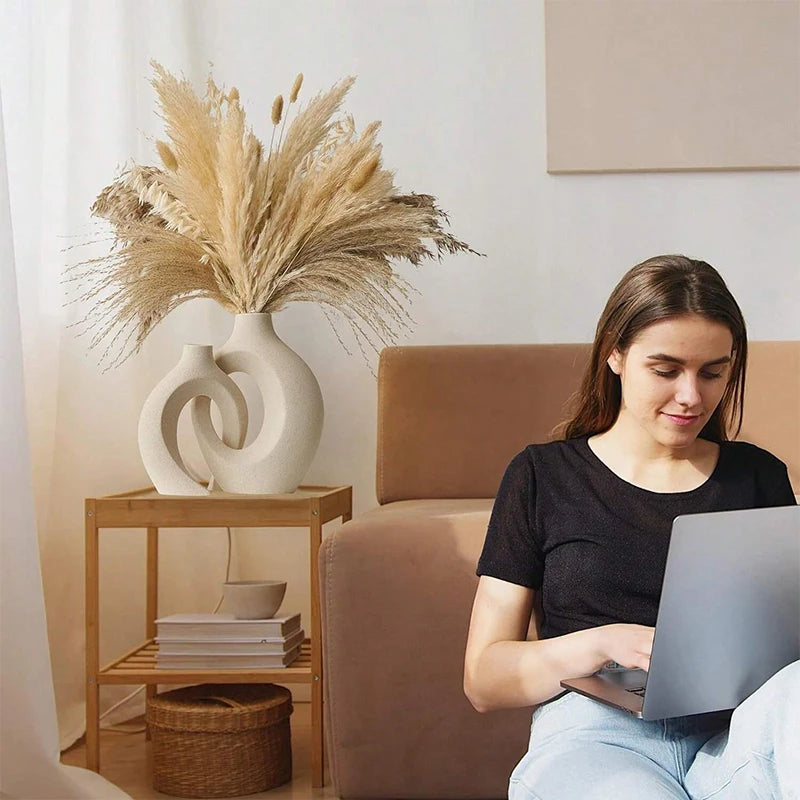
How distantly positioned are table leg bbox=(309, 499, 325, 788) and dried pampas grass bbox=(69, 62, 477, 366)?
19.5 inches

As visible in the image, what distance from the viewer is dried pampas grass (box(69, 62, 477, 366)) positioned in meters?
2.22

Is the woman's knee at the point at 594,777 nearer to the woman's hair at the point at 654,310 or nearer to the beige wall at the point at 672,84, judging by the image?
the woman's hair at the point at 654,310

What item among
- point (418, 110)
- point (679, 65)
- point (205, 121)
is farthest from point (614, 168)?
point (205, 121)

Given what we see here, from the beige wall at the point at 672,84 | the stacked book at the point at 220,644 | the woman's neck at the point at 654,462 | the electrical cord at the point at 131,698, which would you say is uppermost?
the beige wall at the point at 672,84

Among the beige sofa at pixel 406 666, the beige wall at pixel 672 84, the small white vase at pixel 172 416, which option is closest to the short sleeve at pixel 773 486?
the beige sofa at pixel 406 666

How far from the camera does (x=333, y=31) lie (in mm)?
2824

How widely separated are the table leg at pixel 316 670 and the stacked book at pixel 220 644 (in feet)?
0.28

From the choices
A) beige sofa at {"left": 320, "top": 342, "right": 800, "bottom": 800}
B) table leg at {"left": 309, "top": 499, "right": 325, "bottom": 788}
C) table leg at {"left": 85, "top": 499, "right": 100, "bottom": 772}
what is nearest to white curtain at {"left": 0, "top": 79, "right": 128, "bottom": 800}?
table leg at {"left": 85, "top": 499, "right": 100, "bottom": 772}

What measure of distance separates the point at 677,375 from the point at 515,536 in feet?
0.89

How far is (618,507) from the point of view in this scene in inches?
51.6

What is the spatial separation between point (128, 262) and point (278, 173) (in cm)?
36

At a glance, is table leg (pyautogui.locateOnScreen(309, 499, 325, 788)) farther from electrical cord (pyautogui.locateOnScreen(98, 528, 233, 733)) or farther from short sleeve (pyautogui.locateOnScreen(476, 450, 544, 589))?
short sleeve (pyautogui.locateOnScreen(476, 450, 544, 589))

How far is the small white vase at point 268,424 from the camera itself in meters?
2.29

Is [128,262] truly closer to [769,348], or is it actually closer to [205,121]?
[205,121]
